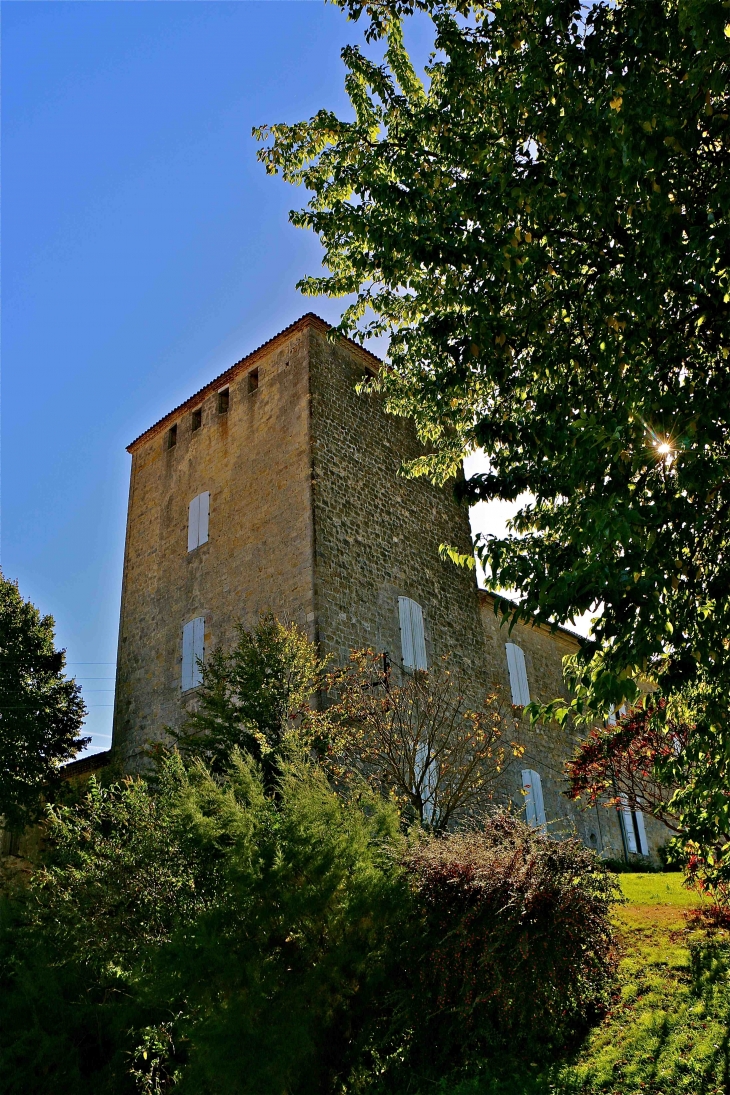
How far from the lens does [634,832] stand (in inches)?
765

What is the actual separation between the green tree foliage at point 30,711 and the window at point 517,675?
883cm

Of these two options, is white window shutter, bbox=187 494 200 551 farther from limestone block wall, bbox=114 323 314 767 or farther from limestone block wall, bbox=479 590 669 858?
limestone block wall, bbox=479 590 669 858

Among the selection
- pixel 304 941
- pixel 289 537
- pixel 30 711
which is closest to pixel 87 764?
pixel 30 711

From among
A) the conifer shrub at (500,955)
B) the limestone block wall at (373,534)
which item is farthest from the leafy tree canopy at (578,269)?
the limestone block wall at (373,534)

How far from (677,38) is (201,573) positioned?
41.7 ft

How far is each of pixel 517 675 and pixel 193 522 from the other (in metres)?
7.74

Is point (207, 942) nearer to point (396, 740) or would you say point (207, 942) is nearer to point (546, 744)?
point (396, 740)

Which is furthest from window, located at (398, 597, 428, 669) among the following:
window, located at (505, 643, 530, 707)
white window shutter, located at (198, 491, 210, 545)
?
white window shutter, located at (198, 491, 210, 545)

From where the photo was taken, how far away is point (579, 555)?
522 cm

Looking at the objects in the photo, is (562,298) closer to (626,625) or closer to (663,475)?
(663,475)

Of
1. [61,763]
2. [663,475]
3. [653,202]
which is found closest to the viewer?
[653,202]

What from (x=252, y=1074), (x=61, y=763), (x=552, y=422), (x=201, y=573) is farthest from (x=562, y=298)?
(x=61, y=763)

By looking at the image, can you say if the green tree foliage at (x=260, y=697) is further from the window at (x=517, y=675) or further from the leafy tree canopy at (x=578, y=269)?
the window at (x=517, y=675)

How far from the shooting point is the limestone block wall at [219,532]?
47.6 ft
